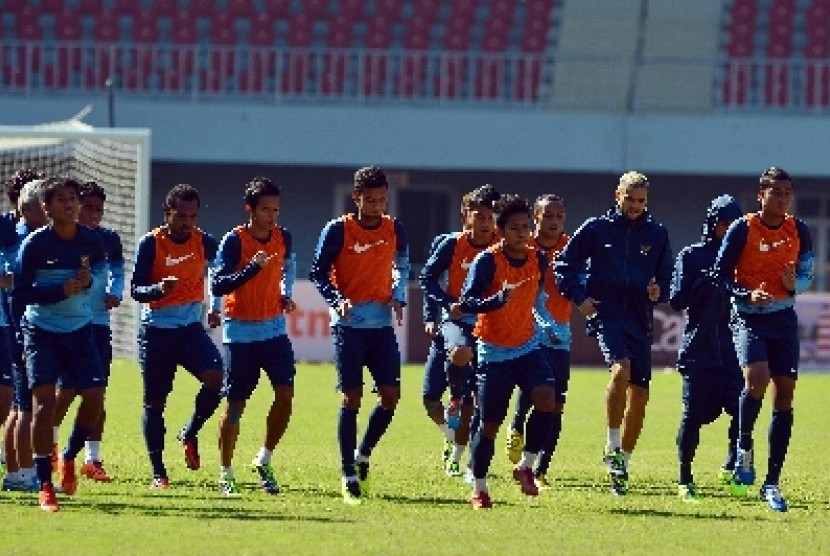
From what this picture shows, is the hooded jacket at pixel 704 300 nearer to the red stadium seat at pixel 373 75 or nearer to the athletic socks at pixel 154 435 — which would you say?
the athletic socks at pixel 154 435

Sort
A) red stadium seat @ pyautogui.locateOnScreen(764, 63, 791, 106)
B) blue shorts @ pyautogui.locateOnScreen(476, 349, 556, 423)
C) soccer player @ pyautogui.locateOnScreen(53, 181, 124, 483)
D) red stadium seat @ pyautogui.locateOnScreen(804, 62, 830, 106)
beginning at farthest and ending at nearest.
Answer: red stadium seat @ pyautogui.locateOnScreen(764, 63, 791, 106) < red stadium seat @ pyautogui.locateOnScreen(804, 62, 830, 106) < soccer player @ pyautogui.locateOnScreen(53, 181, 124, 483) < blue shorts @ pyautogui.locateOnScreen(476, 349, 556, 423)

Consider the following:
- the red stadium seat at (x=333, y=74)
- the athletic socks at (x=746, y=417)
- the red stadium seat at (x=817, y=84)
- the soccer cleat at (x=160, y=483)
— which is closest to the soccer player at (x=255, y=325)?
the soccer cleat at (x=160, y=483)

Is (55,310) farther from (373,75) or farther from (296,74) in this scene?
(296,74)

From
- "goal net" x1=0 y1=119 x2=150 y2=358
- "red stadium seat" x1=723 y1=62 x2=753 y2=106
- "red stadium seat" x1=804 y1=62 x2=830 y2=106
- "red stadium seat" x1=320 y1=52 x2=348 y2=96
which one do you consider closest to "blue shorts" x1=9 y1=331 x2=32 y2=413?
"goal net" x1=0 y1=119 x2=150 y2=358

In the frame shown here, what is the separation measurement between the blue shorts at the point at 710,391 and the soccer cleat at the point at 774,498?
0.85 metres

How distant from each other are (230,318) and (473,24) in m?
25.0

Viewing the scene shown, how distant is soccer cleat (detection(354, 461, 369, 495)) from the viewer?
12953 mm

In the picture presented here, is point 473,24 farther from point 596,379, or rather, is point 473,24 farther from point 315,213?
point 596,379

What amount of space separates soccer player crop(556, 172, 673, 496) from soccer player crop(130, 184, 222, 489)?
228 centimetres

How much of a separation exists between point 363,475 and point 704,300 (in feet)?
8.54

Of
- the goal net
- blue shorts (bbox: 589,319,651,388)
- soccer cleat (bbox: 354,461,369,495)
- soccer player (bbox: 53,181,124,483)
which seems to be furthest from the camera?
the goal net

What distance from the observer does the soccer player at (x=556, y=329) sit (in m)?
14.0

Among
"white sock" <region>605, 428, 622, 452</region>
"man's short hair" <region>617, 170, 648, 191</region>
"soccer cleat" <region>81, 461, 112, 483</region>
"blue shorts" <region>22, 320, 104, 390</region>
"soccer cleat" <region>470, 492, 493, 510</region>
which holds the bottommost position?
"soccer cleat" <region>81, 461, 112, 483</region>

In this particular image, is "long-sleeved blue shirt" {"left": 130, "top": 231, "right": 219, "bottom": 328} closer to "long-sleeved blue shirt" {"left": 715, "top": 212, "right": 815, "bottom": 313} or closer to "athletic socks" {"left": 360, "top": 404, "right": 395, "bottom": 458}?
"athletic socks" {"left": 360, "top": 404, "right": 395, "bottom": 458}
